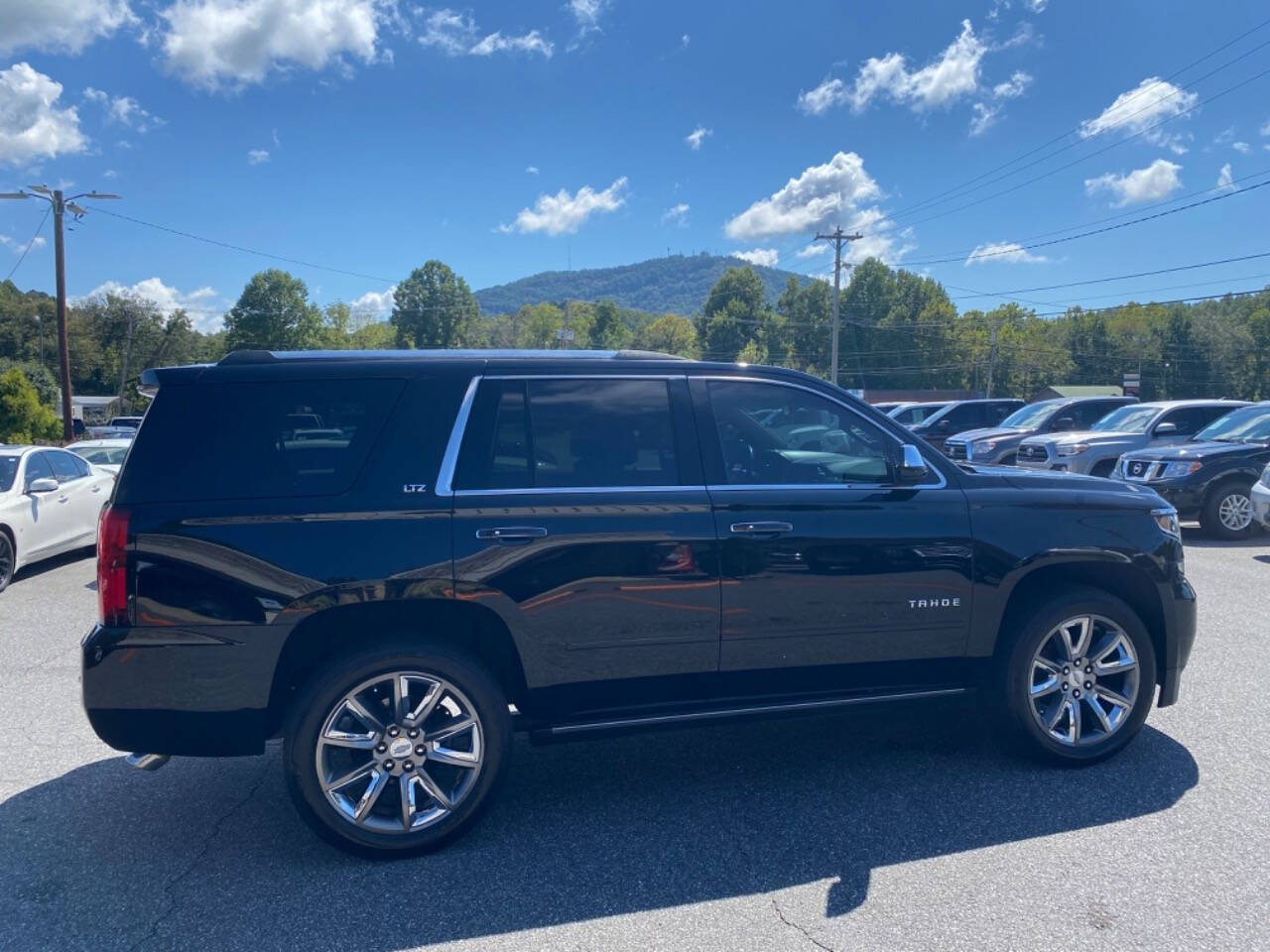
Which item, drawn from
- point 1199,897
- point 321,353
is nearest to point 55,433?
point 321,353

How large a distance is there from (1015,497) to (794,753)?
172cm

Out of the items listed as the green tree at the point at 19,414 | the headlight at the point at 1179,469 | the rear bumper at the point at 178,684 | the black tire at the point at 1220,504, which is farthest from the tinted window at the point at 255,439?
the green tree at the point at 19,414

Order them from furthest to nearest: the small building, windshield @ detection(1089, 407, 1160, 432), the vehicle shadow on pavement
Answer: the small building
windshield @ detection(1089, 407, 1160, 432)
the vehicle shadow on pavement

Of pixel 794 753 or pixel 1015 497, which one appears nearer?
pixel 1015 497

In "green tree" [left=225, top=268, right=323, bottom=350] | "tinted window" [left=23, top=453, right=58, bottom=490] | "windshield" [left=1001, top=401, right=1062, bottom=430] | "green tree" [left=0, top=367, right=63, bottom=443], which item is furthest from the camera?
"green tree" [left=225, top=268, right=323, bottom=350]

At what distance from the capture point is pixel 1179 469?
1166cm

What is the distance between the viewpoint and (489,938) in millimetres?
3125

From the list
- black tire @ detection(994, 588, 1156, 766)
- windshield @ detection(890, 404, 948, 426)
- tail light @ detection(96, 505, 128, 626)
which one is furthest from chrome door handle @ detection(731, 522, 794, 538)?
windshield @ detection(890, 404, 948, 426)

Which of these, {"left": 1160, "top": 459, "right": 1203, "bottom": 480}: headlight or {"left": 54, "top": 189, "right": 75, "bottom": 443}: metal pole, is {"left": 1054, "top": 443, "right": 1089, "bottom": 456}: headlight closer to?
{"left": 1160, "top": 459, "right": 1203, "bottom": 480}: headlight

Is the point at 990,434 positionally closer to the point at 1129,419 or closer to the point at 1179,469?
the point at 1129,419

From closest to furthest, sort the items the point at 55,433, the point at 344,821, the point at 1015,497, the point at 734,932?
the point at 734,932, the point at 344,821, the point at 1015,497, the point at 55,433

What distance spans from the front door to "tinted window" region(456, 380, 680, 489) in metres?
0.24

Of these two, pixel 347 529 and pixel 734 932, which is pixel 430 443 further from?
pixel 734 932

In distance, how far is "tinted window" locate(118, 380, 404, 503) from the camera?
359 centimetres
